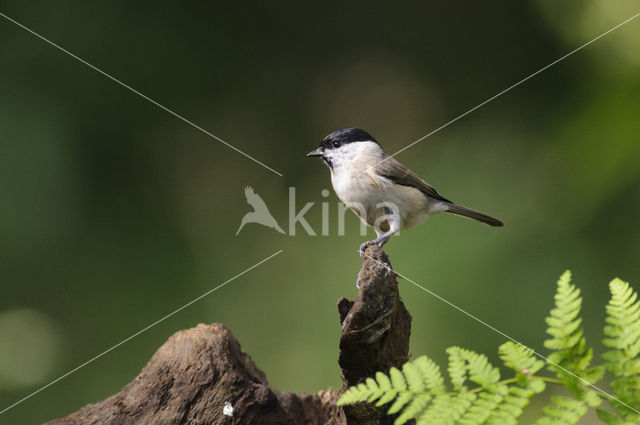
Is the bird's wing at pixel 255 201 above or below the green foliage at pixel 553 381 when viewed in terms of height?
below

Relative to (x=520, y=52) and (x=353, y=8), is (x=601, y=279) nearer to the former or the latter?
(x=520, y=52)

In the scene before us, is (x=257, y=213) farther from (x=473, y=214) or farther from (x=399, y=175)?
(x=473, y=214)

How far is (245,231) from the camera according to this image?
13.2 feet

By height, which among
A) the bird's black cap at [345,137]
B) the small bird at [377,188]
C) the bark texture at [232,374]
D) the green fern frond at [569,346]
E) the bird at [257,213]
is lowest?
the bird at [257,213]

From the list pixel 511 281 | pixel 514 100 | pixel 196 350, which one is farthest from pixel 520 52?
pixel 196 350

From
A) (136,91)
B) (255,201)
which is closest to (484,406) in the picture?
(255,201)

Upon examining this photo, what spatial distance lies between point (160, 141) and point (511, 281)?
93.9 inches

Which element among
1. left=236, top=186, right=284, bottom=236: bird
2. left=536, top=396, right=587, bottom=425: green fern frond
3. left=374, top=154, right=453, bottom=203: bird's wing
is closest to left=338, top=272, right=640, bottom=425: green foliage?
left=536, top=396, right=587, bottom=425: green fern frond

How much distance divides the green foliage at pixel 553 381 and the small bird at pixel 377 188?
4.99 ft

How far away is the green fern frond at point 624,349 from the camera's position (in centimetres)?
108

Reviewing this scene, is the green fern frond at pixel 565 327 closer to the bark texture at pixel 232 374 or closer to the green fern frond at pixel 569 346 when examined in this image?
the green fern frond at pixel 569 346

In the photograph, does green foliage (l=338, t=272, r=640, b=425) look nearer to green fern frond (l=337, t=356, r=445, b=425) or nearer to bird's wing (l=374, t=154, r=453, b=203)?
green fern frond (l=337, t=356, r=445, b=425)

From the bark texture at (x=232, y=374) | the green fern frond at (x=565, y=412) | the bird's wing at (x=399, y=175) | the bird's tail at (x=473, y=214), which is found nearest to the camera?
the green fern frond at (x=565, y=412)

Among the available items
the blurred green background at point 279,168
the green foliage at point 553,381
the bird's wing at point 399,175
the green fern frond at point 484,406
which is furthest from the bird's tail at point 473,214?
the green fern frond at point 484,406
